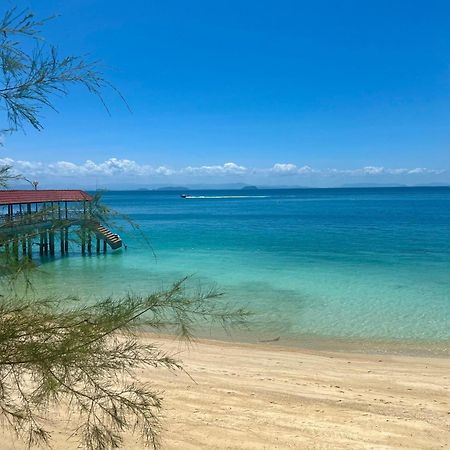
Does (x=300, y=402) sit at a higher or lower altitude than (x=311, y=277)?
higher

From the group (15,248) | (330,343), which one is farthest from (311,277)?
(15,248)

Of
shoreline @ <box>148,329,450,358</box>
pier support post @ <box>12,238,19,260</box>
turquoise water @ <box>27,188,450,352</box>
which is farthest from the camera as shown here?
turquoise water @ <box>27,188,450,352</box>

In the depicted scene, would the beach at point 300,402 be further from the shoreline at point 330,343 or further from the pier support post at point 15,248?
the pier support post at point 15,248

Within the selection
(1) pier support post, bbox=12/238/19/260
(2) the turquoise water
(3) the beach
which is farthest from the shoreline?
(1) pier support post, bbox=12/238/19/260

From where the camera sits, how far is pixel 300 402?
7.20 m

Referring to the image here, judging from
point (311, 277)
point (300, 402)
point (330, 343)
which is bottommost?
point (330, 343)

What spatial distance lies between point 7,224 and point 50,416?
382 cm

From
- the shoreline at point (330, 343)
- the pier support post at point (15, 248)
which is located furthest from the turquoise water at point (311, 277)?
the pier support post at point (15, 248)

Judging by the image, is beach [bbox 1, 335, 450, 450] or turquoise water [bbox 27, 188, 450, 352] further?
turquoise water [bbox 27, 188, 450, 352]

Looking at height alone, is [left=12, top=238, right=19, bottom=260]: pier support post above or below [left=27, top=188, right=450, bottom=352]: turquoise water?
above

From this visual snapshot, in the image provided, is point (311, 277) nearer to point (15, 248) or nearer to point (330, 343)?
point (330, 343)

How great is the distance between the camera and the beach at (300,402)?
580 cm

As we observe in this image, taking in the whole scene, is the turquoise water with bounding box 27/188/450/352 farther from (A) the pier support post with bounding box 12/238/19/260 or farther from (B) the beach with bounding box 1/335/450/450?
(A) the pier support post with bounding box 12/238/19/260

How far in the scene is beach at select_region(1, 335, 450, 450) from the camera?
5.80 m
